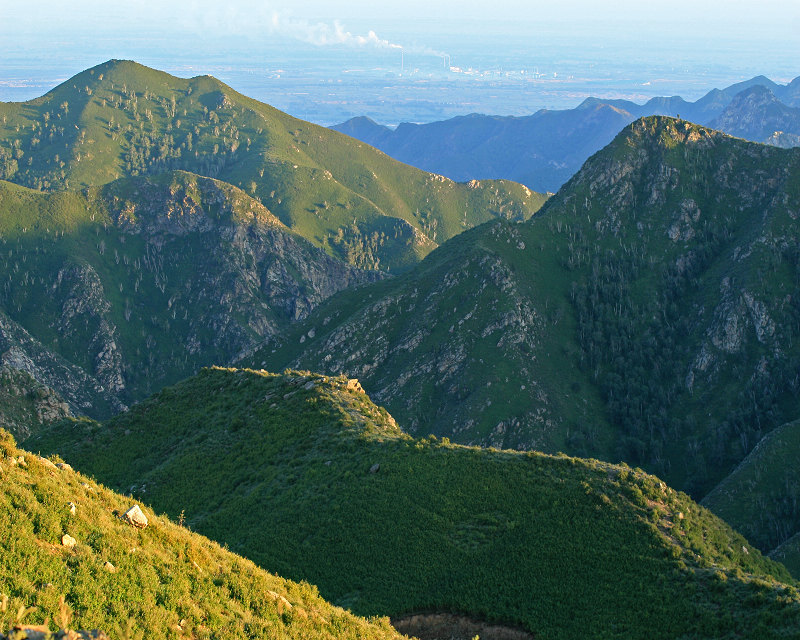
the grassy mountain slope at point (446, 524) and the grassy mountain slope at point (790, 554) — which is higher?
the grassy mountain slope at point (446, 524)

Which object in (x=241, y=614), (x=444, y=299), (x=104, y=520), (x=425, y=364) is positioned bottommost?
(x=425, y=364)

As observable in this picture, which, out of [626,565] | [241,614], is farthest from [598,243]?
[241,614]

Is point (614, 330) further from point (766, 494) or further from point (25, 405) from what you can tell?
point (25, 405)

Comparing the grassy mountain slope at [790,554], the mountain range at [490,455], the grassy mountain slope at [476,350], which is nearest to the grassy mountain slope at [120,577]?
the mountain range at [490,455]

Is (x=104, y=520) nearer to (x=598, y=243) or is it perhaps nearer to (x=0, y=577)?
(x=0, y=577)

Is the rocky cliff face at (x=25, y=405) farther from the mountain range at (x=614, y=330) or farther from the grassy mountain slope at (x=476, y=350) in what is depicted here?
the mountain range at (x=614, y=330)

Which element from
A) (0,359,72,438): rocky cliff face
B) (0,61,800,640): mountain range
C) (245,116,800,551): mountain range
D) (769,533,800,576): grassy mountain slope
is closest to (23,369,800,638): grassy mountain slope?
(0,61,800,640): mountain range

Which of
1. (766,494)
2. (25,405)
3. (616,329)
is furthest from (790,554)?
(25,405)
